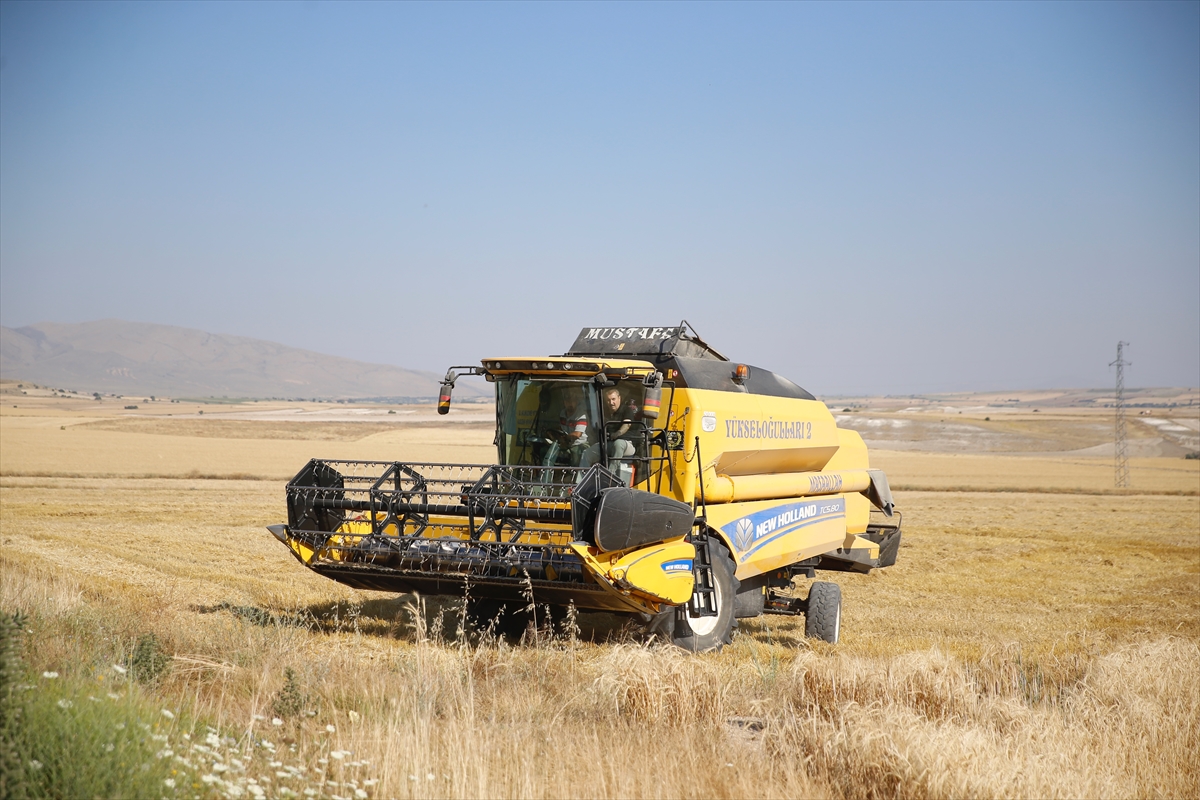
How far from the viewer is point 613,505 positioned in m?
7.36

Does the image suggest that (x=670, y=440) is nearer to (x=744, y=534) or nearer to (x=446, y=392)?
(x=744, y=534)

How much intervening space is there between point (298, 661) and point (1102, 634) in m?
8.04

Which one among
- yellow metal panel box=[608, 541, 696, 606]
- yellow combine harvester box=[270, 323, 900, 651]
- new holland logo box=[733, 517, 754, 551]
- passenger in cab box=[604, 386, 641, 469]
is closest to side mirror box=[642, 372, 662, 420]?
yellow combine harvester box=[270, 323, 900, 651]

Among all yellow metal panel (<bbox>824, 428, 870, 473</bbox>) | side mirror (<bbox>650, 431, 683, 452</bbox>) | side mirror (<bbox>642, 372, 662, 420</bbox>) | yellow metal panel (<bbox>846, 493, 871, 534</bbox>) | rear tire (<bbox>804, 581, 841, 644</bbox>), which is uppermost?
side mirror (<bbox>642, 372, 662, 420</bbox>)

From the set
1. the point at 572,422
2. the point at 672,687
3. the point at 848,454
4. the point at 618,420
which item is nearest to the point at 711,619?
the point at 618,420

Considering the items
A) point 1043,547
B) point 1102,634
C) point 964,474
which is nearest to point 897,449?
point 964,474

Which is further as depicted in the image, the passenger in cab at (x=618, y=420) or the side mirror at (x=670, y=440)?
the passenger in cab at (x=618, y=420)

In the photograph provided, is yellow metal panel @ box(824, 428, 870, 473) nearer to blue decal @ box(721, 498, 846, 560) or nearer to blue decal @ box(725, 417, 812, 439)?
blue decal @ box(721, 498, 846, 560)

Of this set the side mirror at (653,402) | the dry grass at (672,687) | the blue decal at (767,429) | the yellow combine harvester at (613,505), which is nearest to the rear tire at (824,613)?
the yellow combine harvester at (613,505)

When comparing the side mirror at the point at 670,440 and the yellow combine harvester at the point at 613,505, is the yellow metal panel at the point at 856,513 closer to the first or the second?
the yellow combine harvester at the point at 613,505

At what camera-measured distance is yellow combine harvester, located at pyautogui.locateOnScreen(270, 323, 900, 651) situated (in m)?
7.78

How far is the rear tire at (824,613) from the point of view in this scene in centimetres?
1016

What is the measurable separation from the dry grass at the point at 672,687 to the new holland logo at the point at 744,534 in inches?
39.2

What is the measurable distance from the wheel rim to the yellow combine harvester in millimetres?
18
